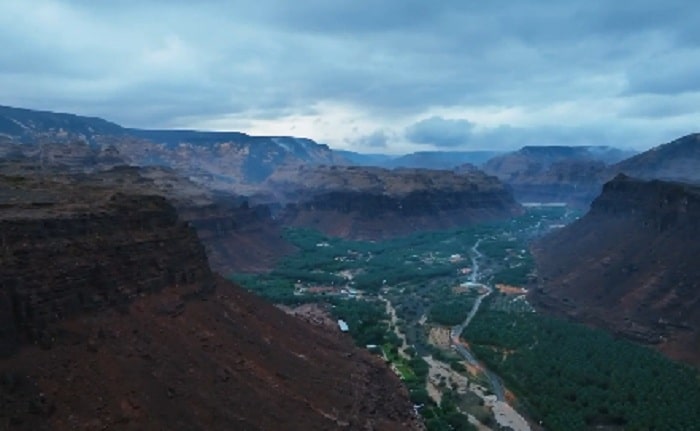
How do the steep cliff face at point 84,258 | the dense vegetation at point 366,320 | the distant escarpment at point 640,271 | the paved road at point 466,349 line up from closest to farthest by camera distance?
the steep cliff face at point 84,258 → the paved road at point 466,349 → the distant escarpment at point 640,271 → the dense vegetation at point 366,320

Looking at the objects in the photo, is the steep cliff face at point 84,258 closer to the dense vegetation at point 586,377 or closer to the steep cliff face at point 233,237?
the dense vegetation at point 586,377

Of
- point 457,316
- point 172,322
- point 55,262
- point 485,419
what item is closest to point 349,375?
point 485,419

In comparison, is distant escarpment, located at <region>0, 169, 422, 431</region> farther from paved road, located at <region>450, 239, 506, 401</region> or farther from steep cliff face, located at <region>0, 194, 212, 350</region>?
paved road, located at <region>450, 239, 506, 401</region>

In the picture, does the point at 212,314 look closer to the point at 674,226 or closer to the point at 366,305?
the point at 366,305

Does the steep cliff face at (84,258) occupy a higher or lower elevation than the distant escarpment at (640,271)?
higher

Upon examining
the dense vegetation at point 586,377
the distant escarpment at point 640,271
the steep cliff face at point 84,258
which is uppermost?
the steep cliff face at point 84,258

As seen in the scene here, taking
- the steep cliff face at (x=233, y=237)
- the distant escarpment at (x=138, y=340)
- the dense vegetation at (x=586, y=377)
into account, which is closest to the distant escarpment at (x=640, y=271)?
the dense vegetation at (x=586, y=377)
